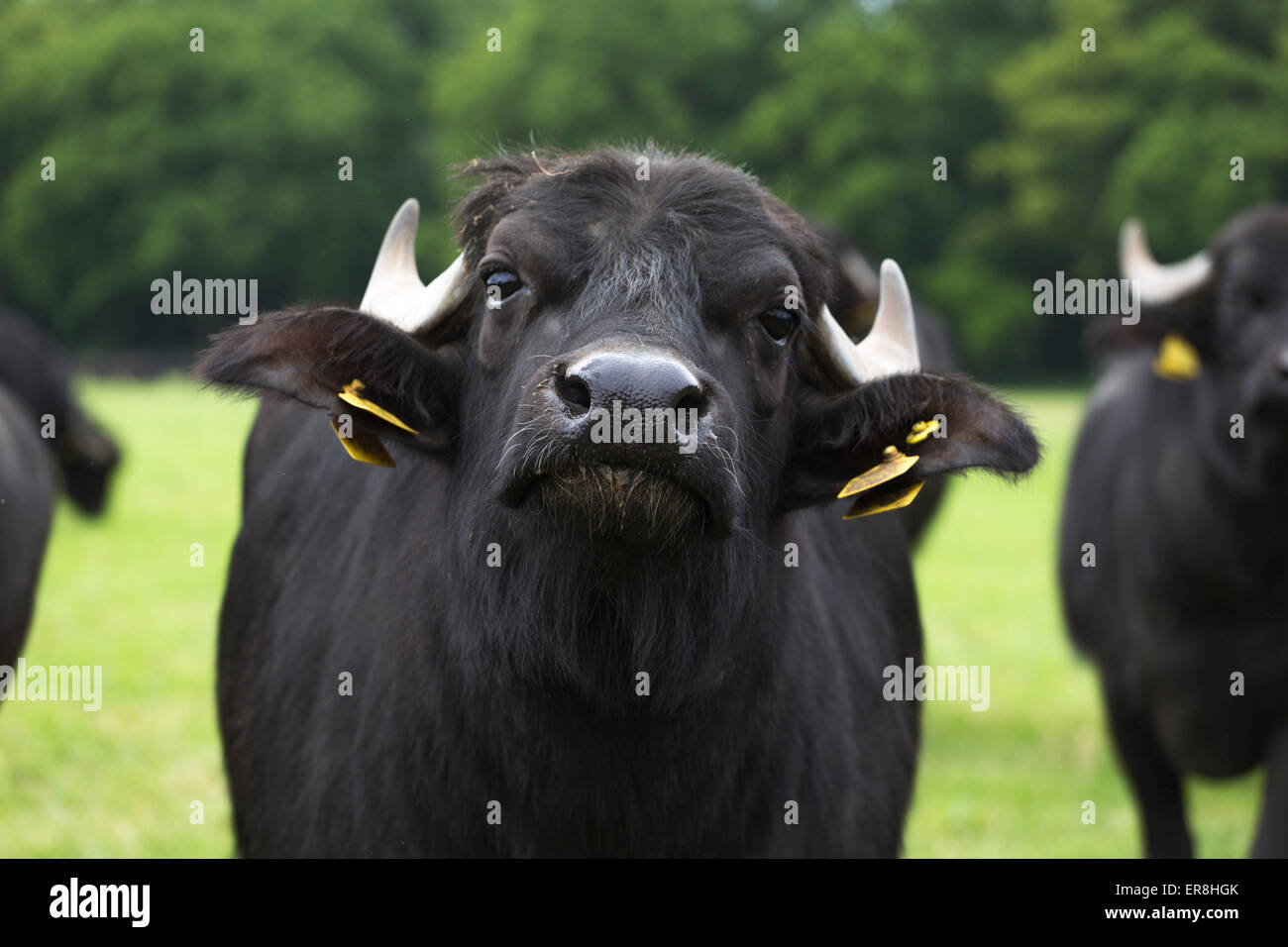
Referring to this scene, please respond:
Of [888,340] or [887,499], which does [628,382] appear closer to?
[887,499]

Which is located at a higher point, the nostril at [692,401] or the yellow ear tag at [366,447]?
the yellow ear tag at [366,447]

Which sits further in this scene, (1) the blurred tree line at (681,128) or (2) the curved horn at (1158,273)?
(1) the blurred tree line at (681,128)

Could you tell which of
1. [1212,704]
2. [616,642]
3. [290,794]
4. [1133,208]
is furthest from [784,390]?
[1133,208]

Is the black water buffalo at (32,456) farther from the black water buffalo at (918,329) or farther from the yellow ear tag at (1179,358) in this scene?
the yellow ear tag at (1179,358)

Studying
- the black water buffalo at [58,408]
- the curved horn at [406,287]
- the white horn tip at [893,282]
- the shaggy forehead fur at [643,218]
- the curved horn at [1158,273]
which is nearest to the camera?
the shaggy forehead fur at [643,218]

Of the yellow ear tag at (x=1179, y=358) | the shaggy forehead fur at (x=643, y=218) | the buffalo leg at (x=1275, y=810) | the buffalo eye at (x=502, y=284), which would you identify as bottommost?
the buffalo leg at (x=1275, y=810)

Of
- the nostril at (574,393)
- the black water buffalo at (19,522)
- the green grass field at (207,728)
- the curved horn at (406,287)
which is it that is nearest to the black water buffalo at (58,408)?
the green grass field at (207,728)

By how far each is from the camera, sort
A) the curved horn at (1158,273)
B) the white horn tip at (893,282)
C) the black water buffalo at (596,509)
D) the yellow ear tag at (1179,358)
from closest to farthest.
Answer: the black water buffalo at (596,509) → the white horn tip at (893,282) → the yellow ear tag at (1179,358) → the curved horn at (1158,273)

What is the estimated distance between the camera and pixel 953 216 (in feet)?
179

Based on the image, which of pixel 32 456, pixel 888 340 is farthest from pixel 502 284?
pixel 32 456

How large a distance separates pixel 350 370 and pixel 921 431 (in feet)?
4.48

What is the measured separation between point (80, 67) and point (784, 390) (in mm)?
65740

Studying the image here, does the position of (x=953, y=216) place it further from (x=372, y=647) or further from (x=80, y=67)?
(x=372, y=647)

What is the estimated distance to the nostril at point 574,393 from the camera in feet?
8.94
